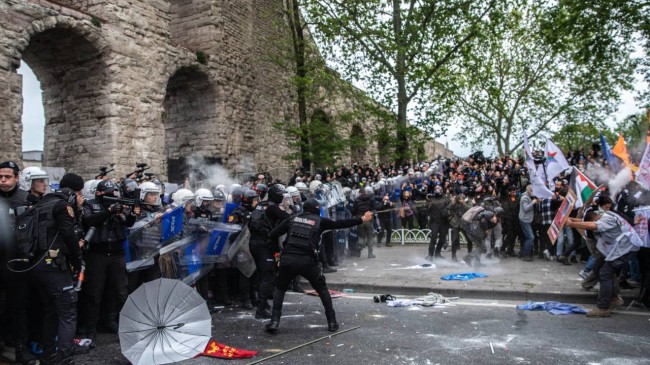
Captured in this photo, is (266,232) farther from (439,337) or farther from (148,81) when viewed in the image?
(148,81)

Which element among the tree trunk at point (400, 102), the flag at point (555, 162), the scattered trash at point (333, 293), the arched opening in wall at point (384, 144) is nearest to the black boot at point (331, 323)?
the scattered trash at point (333, 293)

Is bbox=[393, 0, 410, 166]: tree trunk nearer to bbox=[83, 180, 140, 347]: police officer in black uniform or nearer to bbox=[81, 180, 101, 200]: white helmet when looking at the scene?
bbox=[81, 180, 101, 200]: white helmet

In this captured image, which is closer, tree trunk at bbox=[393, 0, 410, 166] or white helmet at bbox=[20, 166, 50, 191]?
white helmet at bbox=[20, 166, 50, 191]

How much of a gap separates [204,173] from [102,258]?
11.6 m

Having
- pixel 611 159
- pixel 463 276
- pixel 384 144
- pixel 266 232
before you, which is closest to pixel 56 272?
pixel 266 232

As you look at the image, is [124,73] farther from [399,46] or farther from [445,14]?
[445,14]

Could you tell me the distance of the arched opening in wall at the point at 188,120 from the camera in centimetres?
1753

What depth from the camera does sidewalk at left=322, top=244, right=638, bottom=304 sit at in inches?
314

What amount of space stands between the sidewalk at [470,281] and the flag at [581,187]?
160cm

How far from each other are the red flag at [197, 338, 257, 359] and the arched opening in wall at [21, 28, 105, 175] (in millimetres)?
9674

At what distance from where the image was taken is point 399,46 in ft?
62.1

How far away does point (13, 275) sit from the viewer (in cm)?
515

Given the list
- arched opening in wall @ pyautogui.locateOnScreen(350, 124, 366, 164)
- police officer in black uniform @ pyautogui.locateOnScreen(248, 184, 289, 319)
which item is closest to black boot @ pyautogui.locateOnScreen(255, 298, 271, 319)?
police officer in black uniform @ pyautogui.locateOnScreen(248, 184, 289, 319)

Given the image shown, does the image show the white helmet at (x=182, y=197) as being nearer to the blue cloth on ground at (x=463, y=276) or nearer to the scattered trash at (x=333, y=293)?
the scattered trash at (x=333, y=293)
